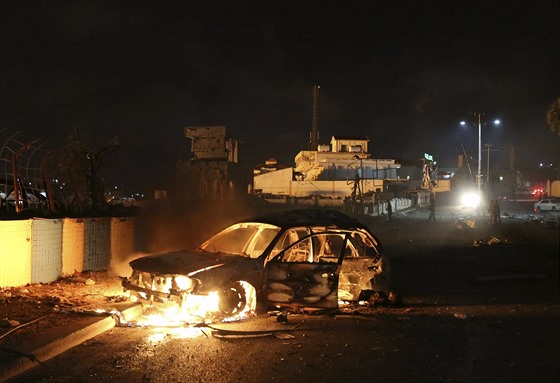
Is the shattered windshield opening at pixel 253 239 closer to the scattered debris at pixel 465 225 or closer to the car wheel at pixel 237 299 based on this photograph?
the car wheel at pixel 237 299

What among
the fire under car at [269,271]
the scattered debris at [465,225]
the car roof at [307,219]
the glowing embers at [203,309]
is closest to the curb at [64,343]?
the glowing embers at [203,309]

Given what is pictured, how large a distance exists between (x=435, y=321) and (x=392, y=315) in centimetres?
73

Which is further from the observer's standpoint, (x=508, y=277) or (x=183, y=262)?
(x=508, y=277)

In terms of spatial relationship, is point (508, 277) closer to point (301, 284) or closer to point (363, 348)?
point (301, 284)

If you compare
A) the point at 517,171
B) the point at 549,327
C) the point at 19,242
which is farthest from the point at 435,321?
the point at 517,171

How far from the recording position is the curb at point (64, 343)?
5.96 metres

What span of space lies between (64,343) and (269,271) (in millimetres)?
3285

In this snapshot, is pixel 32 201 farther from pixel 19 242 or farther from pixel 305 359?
pixel 305 359

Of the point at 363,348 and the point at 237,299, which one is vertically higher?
the point at 237,299

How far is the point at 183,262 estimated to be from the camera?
8750mm

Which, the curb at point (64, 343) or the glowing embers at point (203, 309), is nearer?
the curb at point (64, 343)

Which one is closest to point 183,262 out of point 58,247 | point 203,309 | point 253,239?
point 203,309

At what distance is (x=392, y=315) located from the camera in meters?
9.25

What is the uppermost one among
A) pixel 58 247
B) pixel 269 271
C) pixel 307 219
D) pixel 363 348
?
pixel 307 219
